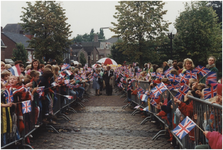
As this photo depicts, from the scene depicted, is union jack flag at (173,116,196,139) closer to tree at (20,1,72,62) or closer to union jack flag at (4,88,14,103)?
union jack flag at (4,88,14,103)

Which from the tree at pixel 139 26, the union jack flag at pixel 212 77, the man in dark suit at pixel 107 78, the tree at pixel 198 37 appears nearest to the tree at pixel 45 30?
the tree at pixel 139 26

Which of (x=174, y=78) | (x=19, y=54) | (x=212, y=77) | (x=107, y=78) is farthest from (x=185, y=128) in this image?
(x=19, y=54)

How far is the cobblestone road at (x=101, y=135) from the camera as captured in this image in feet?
21.4

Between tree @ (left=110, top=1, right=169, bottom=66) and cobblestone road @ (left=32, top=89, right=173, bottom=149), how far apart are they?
21.4m

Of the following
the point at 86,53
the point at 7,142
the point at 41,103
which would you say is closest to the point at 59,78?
the point at 41,103

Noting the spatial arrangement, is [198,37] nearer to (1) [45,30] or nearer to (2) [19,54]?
(1) [45,30]

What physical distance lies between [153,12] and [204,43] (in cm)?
1116

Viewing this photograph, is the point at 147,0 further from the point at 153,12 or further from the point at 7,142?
the point at 7,142

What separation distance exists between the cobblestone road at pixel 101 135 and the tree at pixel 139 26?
2139cm

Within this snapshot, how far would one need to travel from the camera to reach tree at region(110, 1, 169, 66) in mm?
30516

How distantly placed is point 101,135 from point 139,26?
24.6m

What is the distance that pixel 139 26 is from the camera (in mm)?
30828

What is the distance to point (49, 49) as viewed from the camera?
38.8 meters

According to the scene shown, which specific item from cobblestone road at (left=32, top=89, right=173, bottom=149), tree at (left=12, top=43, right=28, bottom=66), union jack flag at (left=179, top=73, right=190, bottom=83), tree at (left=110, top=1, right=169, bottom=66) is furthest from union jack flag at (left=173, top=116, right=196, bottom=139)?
tree at (left=12, top=43, right=28, bottom=66)
